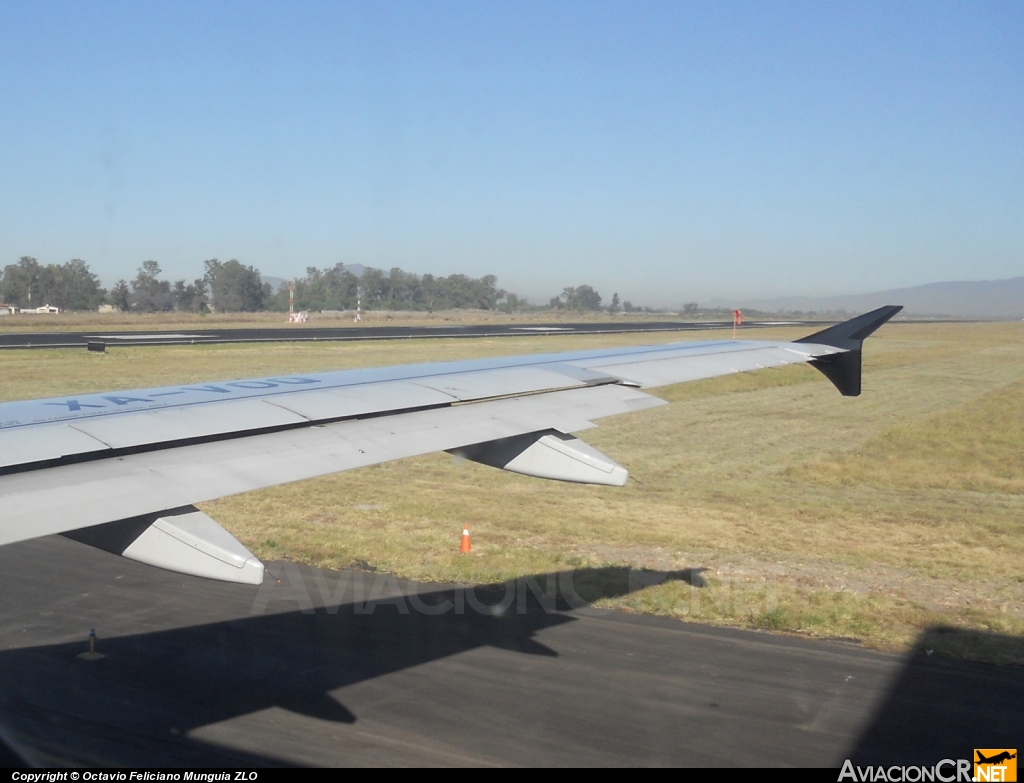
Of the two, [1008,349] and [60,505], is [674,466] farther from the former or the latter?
[1008,349]

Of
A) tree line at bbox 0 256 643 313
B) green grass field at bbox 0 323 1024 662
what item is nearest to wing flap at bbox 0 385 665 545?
green grass field at bbox 0 323 1024 662

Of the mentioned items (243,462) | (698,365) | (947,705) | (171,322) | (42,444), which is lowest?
(947,705)

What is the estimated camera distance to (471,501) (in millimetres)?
13688

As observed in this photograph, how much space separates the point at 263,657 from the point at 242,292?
11974 centimetres

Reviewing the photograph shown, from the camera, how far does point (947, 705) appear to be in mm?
6426

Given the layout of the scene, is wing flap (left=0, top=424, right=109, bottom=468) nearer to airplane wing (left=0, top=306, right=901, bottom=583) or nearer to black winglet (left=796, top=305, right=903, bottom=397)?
airplane wing (left=0, top=306, right=901, bottom=583)

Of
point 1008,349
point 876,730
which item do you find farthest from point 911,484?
point 1008,349

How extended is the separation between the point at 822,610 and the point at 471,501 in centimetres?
623

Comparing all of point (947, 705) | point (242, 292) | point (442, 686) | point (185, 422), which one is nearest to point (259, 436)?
point (185, 422)

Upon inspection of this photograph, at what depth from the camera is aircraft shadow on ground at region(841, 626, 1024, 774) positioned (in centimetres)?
570

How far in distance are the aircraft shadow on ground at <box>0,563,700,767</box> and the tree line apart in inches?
3258

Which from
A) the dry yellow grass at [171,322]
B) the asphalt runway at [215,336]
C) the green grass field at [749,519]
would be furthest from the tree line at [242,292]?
the green grass field at [749,519]

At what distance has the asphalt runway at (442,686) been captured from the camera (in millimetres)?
5617

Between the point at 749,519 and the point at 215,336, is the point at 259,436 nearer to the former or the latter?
the point at 749,519
